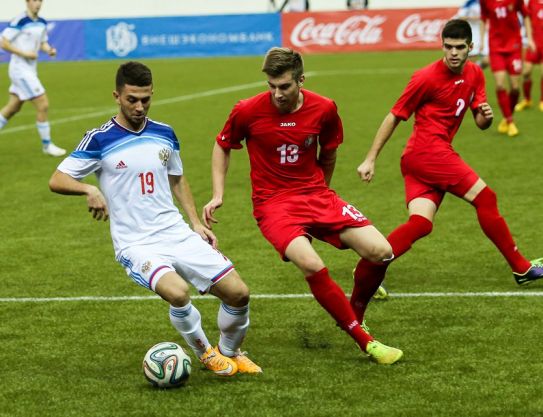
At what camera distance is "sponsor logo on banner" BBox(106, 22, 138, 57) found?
35.9 meters

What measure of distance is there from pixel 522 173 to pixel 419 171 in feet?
18.1

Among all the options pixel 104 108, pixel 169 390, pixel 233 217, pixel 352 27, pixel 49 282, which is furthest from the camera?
pixel 352 27

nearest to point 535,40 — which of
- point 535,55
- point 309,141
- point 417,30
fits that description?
point 535,55

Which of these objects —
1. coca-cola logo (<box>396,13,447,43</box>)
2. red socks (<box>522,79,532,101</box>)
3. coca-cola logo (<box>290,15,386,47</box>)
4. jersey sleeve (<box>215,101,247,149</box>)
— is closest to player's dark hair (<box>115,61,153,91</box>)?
jersey sleeve (<box>215,101,247,149</box>)

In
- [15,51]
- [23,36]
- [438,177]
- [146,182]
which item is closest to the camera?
[146,182]

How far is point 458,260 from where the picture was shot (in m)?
9.30

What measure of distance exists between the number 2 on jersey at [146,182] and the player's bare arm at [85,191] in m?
0.34

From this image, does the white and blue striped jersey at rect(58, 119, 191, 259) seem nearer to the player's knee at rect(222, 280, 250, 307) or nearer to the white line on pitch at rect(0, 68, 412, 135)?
the player's knee at rect(222, 280, 250, 307)

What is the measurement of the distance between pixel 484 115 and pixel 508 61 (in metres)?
8.42

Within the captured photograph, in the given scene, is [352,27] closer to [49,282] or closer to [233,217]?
[233,217]

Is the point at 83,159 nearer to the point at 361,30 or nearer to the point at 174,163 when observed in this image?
the point at 174,163

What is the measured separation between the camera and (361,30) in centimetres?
3516

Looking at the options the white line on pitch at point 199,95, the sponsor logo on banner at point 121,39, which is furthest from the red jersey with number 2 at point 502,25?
the sponsor logo on banner at point 121,39

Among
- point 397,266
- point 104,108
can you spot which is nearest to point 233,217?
point 397,266
